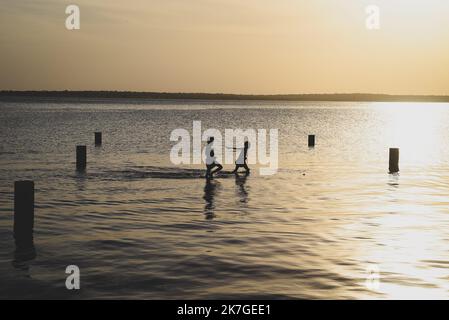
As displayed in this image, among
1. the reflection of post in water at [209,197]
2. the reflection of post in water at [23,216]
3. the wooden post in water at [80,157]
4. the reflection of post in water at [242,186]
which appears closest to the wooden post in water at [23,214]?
the reflection of post in water at [23,216]

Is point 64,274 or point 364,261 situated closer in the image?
point 64,274

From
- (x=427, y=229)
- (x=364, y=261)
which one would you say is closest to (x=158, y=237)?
(x=364, y=261)

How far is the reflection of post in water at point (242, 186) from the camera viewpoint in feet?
73.5

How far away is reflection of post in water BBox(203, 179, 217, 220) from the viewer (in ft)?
62.6

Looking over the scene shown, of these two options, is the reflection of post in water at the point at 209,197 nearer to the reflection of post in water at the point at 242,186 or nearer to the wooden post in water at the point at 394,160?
the reflection of post in water at the point at 242,186

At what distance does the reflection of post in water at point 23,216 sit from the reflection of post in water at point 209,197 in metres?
5.21

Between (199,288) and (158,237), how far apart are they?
4.44 metres

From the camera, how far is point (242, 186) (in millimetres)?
25938

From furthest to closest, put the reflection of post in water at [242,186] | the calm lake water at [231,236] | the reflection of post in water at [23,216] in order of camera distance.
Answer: the reflection of post in water at [242,186] < the reflection of post in water at [23,216] < the calm lake water at [231,236]

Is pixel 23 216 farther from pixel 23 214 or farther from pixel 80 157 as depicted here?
pixel 80 157

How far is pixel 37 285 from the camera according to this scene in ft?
37.8

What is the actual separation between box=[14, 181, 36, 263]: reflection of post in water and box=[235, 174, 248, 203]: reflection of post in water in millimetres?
8395

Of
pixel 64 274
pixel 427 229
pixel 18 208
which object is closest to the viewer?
pixel 64 274
